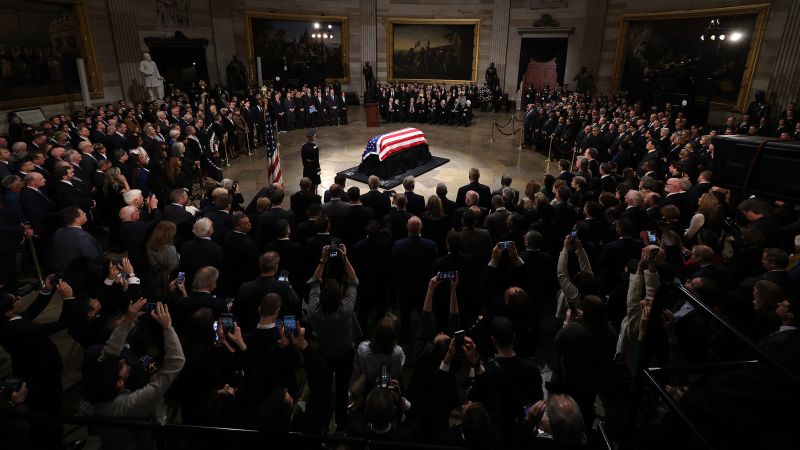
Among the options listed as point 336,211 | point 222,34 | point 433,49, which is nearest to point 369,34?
point 433,49

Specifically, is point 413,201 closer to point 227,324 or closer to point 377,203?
point 377,203

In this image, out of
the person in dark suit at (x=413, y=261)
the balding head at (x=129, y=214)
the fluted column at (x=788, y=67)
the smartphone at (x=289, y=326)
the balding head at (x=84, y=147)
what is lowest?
the person in dark suit at (x=413, y=261)

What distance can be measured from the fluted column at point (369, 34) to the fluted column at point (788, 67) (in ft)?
48.9

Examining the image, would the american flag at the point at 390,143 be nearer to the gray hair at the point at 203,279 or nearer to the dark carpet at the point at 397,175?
the dark carpet at the point at 397,175

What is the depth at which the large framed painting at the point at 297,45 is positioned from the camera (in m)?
18.8

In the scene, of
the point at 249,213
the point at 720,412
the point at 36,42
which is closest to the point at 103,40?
the point at 36,42

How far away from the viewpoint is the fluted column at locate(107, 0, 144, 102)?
44.3 feet

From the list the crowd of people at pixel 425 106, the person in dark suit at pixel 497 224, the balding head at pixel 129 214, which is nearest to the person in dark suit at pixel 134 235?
the balding head at pixel 129 214

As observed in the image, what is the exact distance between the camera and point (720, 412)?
183 centimetres

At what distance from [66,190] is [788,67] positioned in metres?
16.3

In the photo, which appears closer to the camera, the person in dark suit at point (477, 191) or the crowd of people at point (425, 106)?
the person in dark suit at point (477, 191)

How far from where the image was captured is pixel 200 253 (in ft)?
13.8

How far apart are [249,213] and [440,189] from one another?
8.14ft

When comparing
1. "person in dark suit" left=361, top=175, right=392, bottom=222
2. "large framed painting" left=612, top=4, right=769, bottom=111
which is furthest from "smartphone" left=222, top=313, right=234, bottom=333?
"large framed painting" left=612, top=4, right=769, bottom=111
